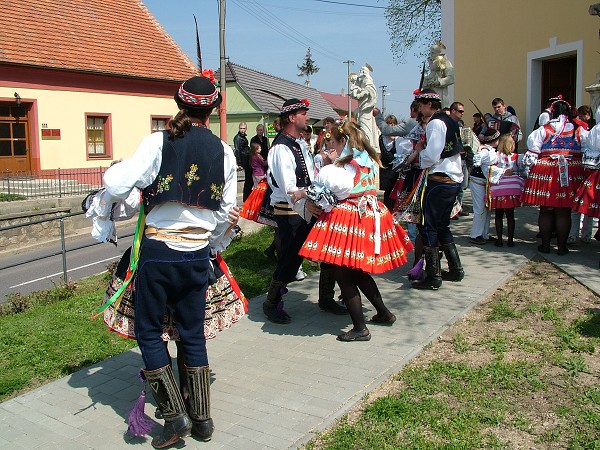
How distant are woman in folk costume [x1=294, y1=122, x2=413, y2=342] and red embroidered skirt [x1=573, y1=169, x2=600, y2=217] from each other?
3.26 meters

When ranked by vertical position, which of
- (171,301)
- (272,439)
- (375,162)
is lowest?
(272,439)

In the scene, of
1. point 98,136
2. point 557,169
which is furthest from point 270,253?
point 98,136

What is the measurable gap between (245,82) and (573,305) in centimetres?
3455

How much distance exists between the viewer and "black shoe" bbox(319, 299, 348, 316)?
19.3ft

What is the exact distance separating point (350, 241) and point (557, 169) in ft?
13.3

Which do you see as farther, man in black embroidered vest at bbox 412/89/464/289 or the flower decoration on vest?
man in black embroidered vest at bbox 412/89/464/289

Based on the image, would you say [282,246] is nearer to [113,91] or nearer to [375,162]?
[375,162]

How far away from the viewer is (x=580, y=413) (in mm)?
3740

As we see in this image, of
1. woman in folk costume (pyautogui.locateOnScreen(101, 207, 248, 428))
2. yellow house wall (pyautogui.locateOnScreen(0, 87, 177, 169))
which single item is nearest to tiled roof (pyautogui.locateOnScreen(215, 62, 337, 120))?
yellow house wall (pyautogui.locateOnScreen(0, 87, 177, 169))

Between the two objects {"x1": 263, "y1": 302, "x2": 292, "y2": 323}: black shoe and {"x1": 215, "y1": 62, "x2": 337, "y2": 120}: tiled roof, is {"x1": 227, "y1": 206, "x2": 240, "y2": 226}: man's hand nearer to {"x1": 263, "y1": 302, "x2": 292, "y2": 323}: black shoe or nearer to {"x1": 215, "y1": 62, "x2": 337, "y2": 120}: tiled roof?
{"x1": 263, "y1": 302, "x2": 292, "y2": 323}: black shoe

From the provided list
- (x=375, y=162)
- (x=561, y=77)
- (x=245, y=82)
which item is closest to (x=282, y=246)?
(x=375, y=162)

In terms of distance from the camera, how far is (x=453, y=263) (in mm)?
6699

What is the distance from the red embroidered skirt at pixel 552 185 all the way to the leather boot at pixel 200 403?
218 inches

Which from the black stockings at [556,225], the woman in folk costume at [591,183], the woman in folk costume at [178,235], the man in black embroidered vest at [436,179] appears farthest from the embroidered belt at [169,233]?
the black stockings at [556,225]
